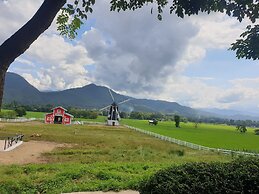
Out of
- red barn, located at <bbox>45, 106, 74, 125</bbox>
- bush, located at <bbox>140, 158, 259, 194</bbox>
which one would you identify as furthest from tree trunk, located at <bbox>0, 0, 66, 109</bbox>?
red barn, located at <bbox>45, 106, 74, 125</bbox>

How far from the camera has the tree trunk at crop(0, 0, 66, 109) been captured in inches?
146

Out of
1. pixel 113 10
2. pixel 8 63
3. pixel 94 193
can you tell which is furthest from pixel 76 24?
pixel 94 193

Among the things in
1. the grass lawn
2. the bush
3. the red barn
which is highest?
the red barn

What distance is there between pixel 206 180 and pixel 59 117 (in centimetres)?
7510

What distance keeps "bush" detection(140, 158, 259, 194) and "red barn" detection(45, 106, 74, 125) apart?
73.1 metres

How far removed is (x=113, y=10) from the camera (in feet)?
17.0

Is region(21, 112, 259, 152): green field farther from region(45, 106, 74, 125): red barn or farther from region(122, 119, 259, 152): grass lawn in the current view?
region(45, 106, 74, 125): red barn

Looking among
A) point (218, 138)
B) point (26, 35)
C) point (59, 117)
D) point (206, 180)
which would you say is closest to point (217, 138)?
point (218, 138)

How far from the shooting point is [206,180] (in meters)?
6.04

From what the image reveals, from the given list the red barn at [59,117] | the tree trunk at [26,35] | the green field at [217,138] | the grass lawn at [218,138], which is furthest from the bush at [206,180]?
the red barn at [59,117]

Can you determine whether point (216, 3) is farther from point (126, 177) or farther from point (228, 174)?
point (126, 177)

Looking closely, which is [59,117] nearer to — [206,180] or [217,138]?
[217,138]

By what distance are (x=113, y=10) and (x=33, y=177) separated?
8.96 metres

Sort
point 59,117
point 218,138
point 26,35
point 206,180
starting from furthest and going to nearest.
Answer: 1. point 59,117
2. point 218,138
3. point 206,180
4. point 26,35
